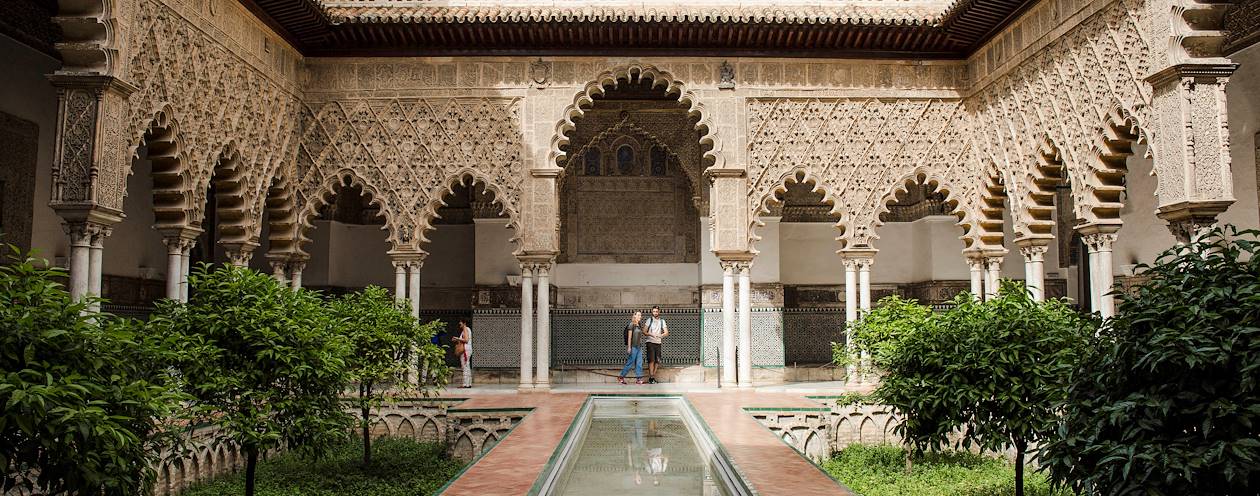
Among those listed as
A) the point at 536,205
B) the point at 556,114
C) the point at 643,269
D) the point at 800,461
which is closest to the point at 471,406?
the point at 536,205

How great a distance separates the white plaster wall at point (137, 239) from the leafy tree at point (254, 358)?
7925 millimetres

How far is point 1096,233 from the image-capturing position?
32.6 ft

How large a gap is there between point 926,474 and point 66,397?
6756 mm

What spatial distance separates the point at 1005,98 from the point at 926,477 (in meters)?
5.67

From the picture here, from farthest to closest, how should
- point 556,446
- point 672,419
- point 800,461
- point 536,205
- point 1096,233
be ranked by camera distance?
point 536,205 < point 672,419 < point 1096,233 < point 556,446 < point 800,461

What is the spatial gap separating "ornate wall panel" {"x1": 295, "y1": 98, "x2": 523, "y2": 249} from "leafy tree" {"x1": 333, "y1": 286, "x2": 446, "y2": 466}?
327cm

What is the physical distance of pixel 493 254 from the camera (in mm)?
16234

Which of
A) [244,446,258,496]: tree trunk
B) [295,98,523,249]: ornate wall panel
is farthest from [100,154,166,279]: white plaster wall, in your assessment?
[244,446,258,496]: tree trunk

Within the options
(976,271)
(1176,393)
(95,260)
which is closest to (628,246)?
(976,271)

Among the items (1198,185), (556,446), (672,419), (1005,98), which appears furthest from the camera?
(1005,98)

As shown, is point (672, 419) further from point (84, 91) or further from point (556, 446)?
point (84, 91)

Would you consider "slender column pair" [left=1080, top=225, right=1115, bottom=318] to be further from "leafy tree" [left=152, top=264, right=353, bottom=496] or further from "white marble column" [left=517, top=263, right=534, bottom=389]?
"leafy tree" [left=152, top=264, right=353, bottom=496]

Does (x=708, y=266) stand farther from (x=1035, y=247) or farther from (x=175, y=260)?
(x=175, y=260)

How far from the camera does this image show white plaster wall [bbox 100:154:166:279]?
12977 millimetres
